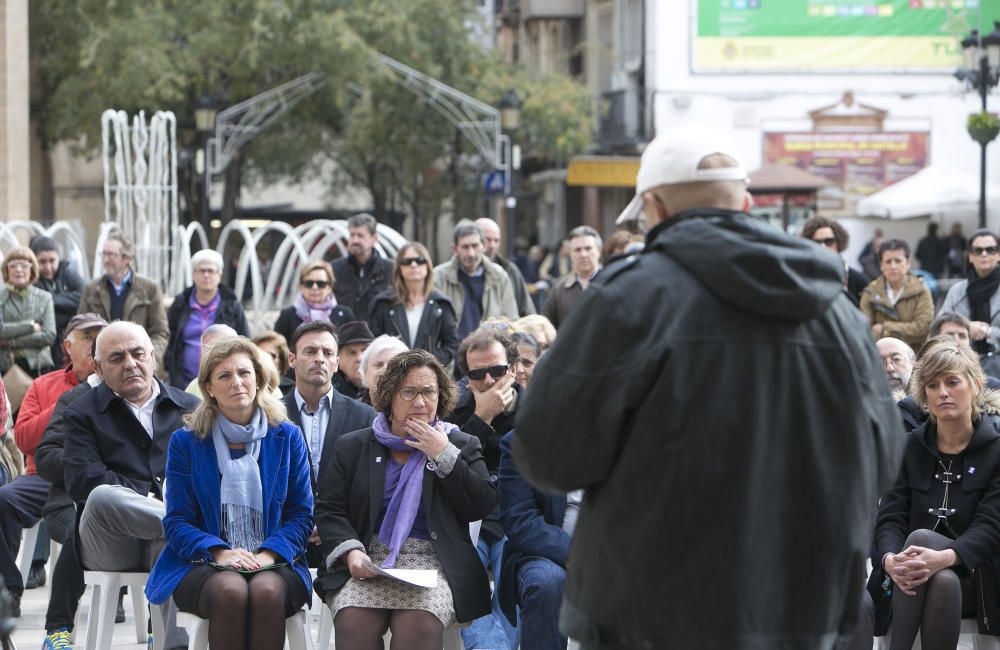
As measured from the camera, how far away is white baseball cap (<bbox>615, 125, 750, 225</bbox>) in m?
3.54

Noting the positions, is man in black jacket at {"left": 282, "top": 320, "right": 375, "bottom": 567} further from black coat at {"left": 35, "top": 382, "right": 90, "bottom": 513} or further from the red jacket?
the red jacket

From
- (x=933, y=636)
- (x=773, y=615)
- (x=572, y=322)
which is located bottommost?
(x=933, y=636)

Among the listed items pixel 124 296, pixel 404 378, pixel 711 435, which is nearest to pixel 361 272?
pixel 124 296

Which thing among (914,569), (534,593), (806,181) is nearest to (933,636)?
(914,569)

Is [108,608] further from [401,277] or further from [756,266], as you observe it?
[756,266]

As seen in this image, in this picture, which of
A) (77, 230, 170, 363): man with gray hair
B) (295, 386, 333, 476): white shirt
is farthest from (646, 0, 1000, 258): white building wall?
(295, 386, 333, 476): white shirt

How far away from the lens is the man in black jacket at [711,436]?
335cm

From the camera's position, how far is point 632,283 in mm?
3373

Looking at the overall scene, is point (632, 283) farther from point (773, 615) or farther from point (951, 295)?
point (951, 295)

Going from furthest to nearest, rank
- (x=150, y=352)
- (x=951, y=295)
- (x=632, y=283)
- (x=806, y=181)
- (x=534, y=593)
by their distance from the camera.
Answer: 1. (x=806, y=181)
2. (x=951, y=295)
3. (x=150, y=352)
4. (x=534, y=593)
5. (x=632, y=283)

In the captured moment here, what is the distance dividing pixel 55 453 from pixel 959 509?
3882mm

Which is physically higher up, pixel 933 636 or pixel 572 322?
pixel 572 322

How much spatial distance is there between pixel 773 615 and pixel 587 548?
0.41 meters

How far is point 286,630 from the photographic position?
6535 mm
